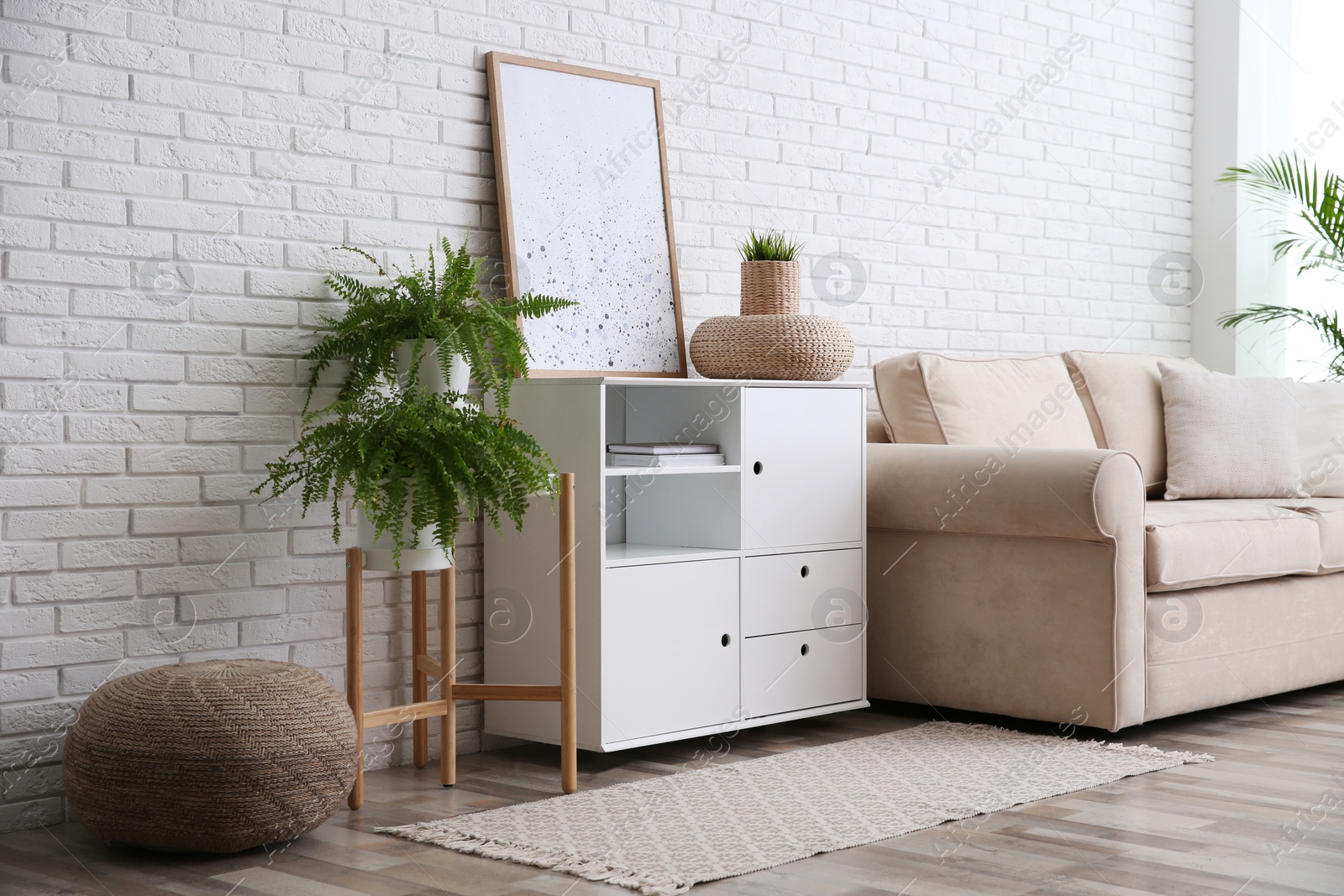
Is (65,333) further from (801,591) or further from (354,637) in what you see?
(801,591)

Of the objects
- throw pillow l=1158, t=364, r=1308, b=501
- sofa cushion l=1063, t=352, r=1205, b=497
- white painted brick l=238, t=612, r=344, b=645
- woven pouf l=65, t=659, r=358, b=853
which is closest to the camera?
woven pouf l=65, t=659, r=358, b=853

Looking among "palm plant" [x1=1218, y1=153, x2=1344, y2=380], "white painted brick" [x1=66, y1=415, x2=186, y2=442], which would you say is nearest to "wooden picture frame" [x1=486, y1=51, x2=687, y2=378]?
"white painted brick" [x1=66, y1=415, x2=186, y2=442]

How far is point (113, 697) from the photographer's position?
2.31 metres

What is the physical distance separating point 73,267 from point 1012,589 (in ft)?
7.05

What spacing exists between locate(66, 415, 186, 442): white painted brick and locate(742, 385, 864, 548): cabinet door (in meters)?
1.23

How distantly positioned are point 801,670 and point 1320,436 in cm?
199

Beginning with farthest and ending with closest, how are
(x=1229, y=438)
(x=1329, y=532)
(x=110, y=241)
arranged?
(x=1229, y=438)
(x=1329, y=532)
(x=110, y=241)

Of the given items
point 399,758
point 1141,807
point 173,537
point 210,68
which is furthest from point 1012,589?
point 210,68

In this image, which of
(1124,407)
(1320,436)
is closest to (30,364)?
(1124,407)

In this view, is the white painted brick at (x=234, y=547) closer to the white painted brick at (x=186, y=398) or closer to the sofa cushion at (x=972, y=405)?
the white painted brick at (x=186, y=398)

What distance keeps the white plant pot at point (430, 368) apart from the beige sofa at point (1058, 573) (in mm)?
1260

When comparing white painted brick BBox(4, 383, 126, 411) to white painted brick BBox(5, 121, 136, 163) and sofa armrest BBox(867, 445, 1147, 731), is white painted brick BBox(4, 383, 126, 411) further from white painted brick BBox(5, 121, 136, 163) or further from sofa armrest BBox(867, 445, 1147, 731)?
sofa armrest BBox(867, 445, 1147, 731)

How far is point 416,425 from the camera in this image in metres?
2.55

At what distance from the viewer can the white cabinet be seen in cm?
294
